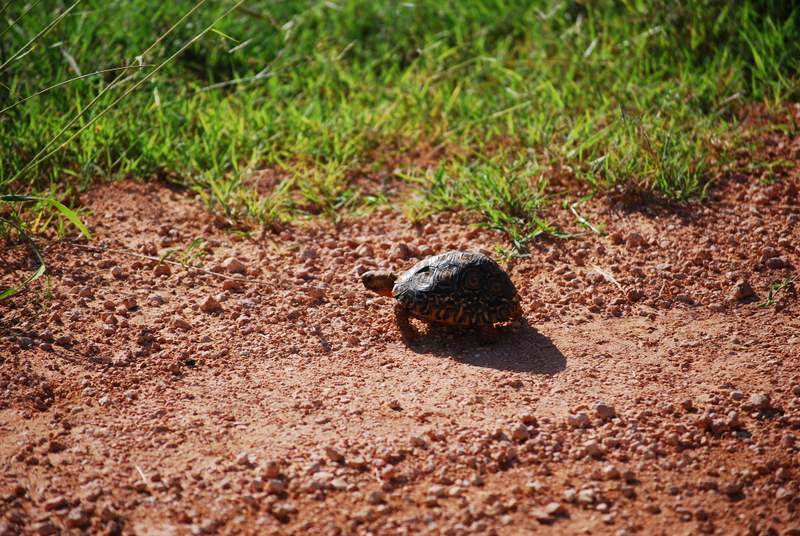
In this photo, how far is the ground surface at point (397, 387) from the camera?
8.86 feet

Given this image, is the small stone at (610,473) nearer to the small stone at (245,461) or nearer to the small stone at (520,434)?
the small stone at (520,434)

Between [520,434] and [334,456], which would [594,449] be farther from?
[334,456]

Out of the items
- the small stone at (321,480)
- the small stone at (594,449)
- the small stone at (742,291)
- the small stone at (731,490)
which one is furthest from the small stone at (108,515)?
the small stone at (742,291)

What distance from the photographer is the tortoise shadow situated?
3463 mm

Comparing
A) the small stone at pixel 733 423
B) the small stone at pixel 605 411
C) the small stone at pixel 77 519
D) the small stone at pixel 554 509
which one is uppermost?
the small stone at pixel 77 519

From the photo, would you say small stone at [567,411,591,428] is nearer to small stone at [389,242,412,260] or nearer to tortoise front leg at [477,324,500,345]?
tortoise front leg at [477,324,500,345]

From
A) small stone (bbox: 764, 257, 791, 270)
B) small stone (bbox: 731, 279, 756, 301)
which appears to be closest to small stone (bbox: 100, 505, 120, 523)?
small stone (bbox: 731, 279, 756, 301)

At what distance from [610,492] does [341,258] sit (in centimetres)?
197

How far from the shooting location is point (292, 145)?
5352 mm

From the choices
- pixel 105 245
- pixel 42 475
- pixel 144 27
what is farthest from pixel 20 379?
pixel 144 27

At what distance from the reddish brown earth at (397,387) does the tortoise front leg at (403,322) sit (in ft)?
0.20

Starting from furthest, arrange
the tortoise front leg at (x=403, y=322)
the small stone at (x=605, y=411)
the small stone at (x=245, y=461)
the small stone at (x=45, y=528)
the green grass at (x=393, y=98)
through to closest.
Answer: the green grass at (x=393, y=98), the tortoise front leg at (x=403, y=322), the small stone at (x=605, y=411), the small stone at (x=245, y=461), the small stone at (x=45, y=528)

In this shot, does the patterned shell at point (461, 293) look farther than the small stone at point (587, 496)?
Yes

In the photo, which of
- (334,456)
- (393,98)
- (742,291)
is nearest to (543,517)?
(334,456)
